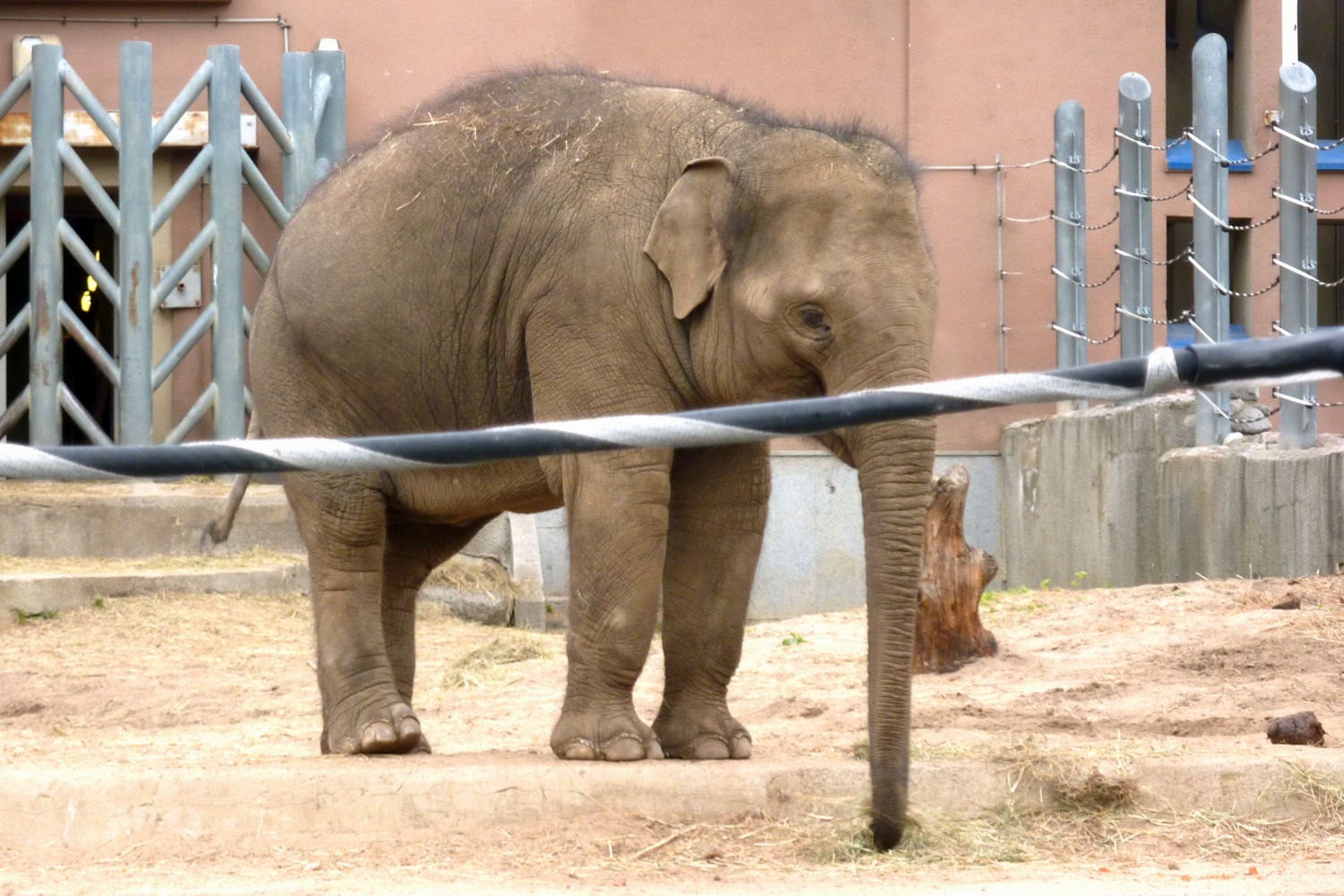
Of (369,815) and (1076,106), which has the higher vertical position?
(1076,106)

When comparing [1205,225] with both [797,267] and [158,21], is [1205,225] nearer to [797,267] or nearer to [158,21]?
[797,267]

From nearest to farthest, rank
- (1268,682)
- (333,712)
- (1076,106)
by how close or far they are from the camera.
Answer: (333,712)
(1268,682)
(1076,106)

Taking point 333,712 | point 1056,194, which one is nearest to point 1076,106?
point 1056,194

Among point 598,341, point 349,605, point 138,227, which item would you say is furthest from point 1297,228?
point 138,227

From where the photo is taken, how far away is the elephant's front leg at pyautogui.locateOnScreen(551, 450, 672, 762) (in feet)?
17.2

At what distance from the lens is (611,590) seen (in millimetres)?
5262

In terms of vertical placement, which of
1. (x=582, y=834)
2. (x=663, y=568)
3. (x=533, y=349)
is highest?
(x=533, y=349)

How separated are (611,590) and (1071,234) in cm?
790

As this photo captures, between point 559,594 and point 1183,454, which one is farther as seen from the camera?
point 559,594

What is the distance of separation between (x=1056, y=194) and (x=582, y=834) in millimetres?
8626

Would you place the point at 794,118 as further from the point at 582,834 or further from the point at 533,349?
the point at 582,834

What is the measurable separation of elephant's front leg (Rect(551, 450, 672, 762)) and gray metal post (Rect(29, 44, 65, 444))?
720 centimetres

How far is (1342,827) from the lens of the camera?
4.87 metres

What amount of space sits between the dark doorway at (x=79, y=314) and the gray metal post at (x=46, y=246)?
121 centimetres
